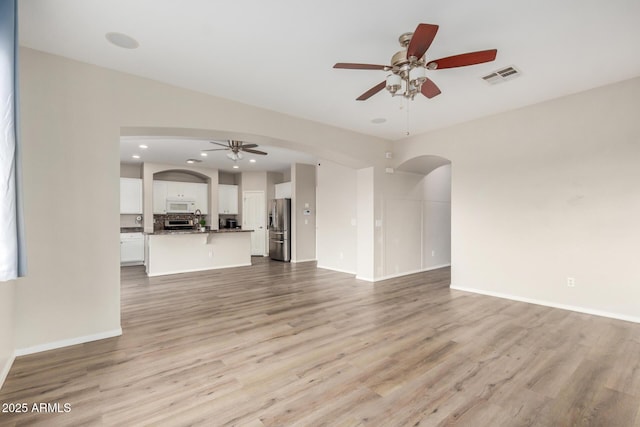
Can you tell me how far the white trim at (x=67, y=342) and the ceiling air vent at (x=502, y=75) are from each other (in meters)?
5.11

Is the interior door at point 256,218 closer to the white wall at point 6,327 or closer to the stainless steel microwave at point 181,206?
the stainless steel microwave at point 181,206

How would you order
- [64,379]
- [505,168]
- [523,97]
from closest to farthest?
[64,379], [523,97], [505,168]

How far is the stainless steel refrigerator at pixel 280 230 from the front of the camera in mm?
8469

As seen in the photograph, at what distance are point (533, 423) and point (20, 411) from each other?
132 inches

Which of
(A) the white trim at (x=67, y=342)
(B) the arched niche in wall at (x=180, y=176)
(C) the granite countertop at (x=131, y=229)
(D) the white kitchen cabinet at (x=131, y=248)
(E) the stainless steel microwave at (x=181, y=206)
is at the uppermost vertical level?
(B) the arched niche in wall at (x=180, y=176)

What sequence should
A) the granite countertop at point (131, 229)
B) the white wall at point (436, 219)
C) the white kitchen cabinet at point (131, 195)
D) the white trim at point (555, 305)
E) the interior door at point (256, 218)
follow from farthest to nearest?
the interior door at point (256, 218) → the granite countertop at point (131, 229) → the white kitchen cabinet at point (131, 195) → the white wall at point (436, 219) → the white trim at point (555, 305)

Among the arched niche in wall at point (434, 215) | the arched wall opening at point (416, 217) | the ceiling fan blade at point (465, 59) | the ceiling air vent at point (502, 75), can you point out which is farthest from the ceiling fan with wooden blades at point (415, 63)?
the arched niche in wall at point (434, 215)

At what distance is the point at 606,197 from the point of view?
3.72 meters

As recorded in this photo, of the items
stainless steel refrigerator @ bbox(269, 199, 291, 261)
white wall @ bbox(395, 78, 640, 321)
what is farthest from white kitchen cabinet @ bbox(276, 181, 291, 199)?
white wall @ bbox(395, 78, 640, 321)

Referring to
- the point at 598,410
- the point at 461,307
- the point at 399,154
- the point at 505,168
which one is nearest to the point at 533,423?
the point at 598,410

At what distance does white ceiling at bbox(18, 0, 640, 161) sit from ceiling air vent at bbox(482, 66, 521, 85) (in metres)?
A: 0.08

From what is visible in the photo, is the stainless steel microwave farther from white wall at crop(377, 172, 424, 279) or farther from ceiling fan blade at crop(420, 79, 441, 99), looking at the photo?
ceiling fan blade at crop(420, 79, 441, 99)

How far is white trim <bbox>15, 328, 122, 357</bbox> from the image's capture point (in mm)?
2707

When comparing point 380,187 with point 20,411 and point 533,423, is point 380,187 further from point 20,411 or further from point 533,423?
point 20,411
